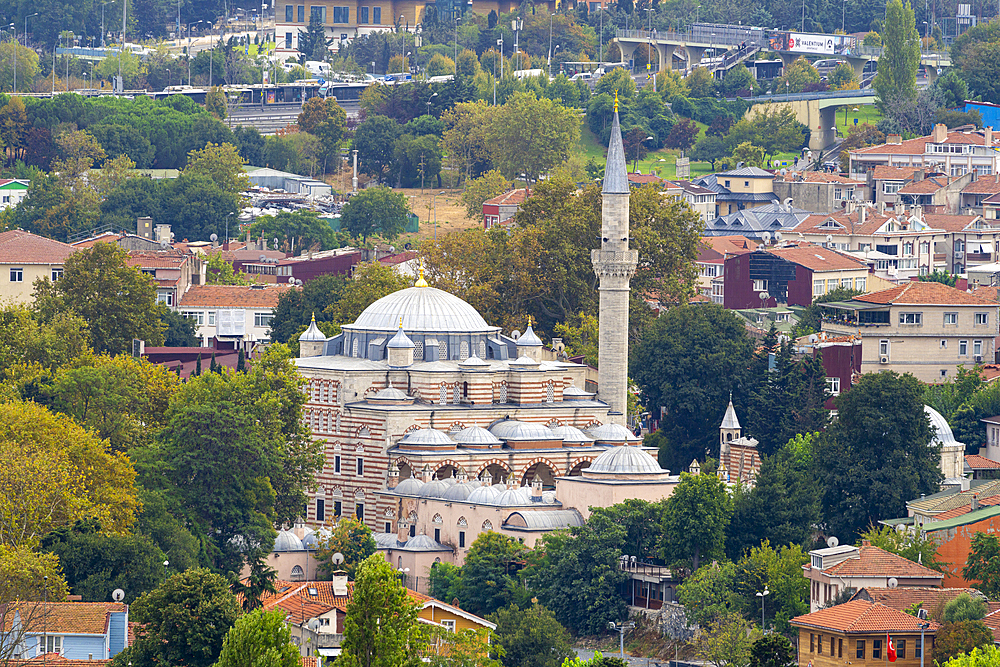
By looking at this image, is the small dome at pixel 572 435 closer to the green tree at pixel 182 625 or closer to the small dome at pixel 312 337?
the small dome at pixel 312 337

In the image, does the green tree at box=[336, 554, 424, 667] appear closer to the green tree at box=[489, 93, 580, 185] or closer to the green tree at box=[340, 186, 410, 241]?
the green tree at box=[340, 186, 410, 241]

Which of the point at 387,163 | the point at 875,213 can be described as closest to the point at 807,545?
the point at 875,213

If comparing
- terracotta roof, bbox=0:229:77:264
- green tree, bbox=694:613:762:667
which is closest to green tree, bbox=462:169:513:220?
terracotta roof, bbox=0:229:77:264

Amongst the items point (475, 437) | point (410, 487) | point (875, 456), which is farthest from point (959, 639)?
point (475, 437)

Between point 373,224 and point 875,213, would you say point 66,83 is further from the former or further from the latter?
point 875,213

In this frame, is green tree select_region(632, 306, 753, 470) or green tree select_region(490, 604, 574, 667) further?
green tree select_region(632, 306, 753, 470)
